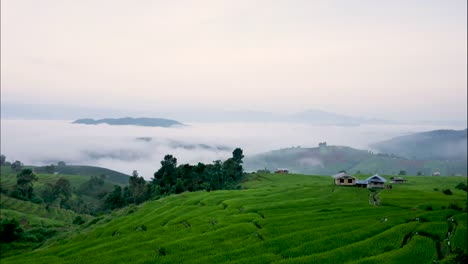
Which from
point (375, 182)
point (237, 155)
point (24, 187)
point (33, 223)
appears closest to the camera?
point (375, 182)

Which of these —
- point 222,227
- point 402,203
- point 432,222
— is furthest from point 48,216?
point 432,222

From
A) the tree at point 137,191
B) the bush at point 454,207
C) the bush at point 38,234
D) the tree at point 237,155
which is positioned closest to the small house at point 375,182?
the bush at point 454,207

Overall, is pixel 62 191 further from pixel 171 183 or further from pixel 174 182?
pixel 174 182

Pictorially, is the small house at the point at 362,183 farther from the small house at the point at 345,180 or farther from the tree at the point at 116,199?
the tree at the point at 116,199

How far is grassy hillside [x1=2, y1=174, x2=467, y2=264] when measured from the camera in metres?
45.6

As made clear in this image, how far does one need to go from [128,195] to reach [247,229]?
9979 centimetres

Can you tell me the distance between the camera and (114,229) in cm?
7250

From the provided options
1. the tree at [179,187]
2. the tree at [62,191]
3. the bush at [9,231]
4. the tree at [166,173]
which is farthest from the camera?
the tree at [62,191]

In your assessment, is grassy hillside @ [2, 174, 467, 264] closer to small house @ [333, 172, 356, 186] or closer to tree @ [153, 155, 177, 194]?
small house @ [333, 172, 356, 186]

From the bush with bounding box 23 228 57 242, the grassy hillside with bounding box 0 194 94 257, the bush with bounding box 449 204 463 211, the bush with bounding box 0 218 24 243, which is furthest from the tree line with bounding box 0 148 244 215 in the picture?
the bush with bounding box 449 204 463 211

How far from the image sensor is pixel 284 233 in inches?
2140

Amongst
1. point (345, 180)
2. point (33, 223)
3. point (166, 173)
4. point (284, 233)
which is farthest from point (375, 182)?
point (33, 223)

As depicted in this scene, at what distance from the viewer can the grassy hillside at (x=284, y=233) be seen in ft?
150

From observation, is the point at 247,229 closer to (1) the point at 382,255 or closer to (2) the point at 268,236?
(2) the point at 268,236
